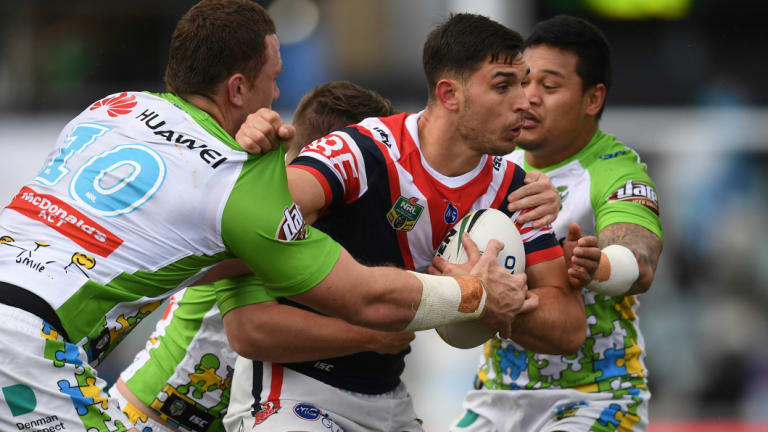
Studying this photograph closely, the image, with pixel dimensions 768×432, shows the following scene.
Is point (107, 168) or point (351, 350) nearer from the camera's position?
point (107, 168)

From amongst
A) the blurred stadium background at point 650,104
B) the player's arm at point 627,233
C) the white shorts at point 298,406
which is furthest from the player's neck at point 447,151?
the blurred stadium background at point 650,104

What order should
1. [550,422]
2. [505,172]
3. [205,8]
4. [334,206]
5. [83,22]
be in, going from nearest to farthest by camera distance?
[205,8] < [334,206] < [505,172] < [550,422] < [83,22]

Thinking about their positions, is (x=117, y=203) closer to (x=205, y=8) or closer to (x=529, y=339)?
(x=205, y=8)

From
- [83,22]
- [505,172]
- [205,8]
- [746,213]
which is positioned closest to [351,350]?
[505,172]

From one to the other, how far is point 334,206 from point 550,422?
70.4 inches

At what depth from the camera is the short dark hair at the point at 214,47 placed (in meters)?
4.20

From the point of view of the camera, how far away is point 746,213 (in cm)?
1402

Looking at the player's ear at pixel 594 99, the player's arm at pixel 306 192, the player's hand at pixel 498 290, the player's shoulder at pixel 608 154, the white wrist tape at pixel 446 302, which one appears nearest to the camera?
the white wrist tape at pixel 446 302

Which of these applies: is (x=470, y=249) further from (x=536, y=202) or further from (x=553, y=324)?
(x=553, y=324)

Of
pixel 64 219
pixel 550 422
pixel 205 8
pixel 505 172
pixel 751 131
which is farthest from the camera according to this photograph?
pixel 751 131

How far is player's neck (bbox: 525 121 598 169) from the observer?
575cm

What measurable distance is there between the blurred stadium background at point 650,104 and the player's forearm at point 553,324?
24.6 ft

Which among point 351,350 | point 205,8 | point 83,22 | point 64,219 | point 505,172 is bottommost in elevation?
point 351,350

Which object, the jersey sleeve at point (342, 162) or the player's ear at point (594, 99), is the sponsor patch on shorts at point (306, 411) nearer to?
the jersey sleeve at point (342, 162)
